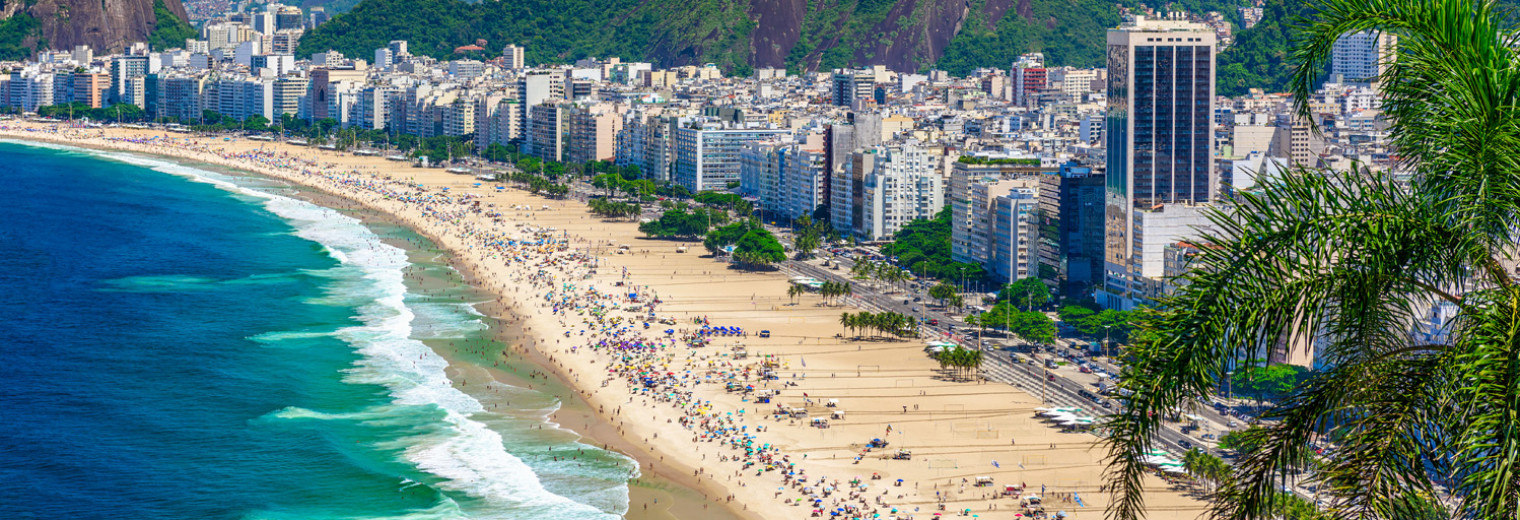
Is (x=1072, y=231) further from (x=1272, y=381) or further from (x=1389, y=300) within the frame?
(x=1389, y=300)

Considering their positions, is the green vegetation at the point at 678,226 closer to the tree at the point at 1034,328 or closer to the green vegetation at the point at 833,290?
the green vegetation at the point at 833,290

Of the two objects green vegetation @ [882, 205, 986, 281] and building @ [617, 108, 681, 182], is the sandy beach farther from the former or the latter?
building @ [617, 108, 681, 182]

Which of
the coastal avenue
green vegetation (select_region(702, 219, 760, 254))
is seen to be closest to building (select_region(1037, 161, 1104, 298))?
the coastal avenue

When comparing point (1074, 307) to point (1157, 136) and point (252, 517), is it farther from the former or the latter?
point (252, 517)

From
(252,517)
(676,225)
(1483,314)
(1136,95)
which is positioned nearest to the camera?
(1483,314)

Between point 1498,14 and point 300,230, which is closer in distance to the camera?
point 1498,14

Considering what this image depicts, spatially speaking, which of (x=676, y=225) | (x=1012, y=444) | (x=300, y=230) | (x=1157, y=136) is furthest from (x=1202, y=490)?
(x=300, y=230)
